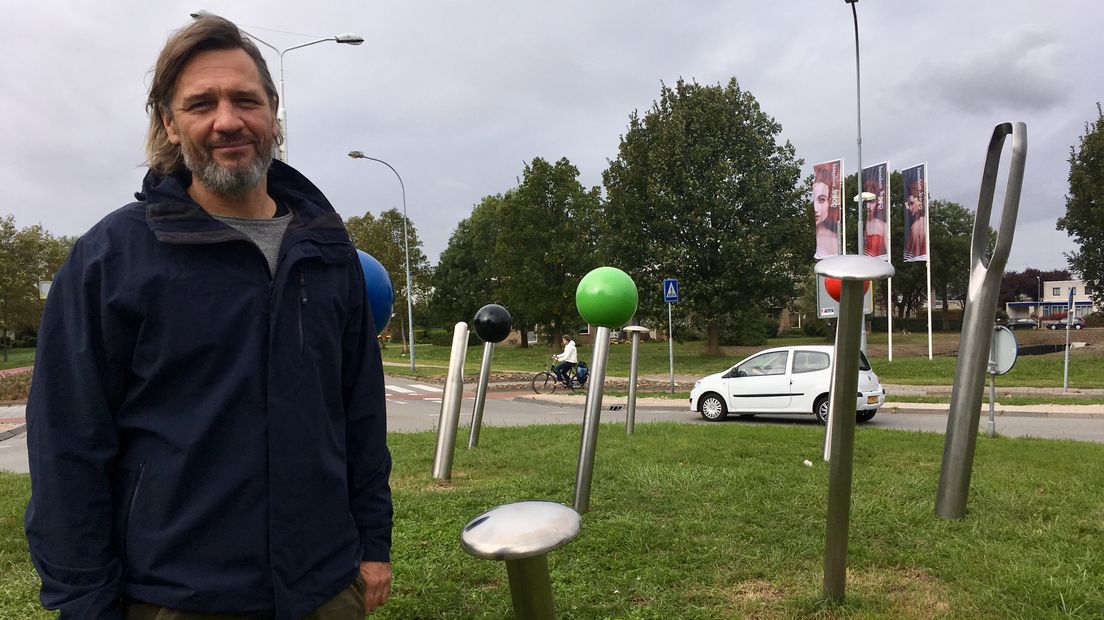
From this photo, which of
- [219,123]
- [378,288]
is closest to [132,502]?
[219,123]

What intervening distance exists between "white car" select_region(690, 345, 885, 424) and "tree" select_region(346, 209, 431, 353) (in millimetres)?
28152

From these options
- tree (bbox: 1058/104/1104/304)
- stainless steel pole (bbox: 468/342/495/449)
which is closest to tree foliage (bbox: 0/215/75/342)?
stainless steel pole (bbox: 468/342/495/449)

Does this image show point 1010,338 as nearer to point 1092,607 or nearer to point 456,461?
point 1092,607

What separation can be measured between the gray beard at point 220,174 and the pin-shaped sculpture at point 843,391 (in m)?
1.90

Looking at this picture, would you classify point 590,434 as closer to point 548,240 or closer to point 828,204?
point 828,204

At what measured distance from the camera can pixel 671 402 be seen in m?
15.9

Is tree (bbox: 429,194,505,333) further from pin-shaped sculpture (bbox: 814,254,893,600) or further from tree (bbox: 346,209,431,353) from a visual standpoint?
pin-shaped sculpture (bbox: 814,254,893,600)

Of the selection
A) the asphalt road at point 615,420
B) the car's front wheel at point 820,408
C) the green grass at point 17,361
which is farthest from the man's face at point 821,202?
the green grass at point 17,361

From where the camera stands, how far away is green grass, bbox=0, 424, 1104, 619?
10.8ft

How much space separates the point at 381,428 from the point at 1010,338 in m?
7.52

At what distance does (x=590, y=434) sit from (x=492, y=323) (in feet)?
5.49

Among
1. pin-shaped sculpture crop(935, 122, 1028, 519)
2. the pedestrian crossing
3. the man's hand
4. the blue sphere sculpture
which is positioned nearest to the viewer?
the man's hand

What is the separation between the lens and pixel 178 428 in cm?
151

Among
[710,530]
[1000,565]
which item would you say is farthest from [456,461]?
[1000,565]
